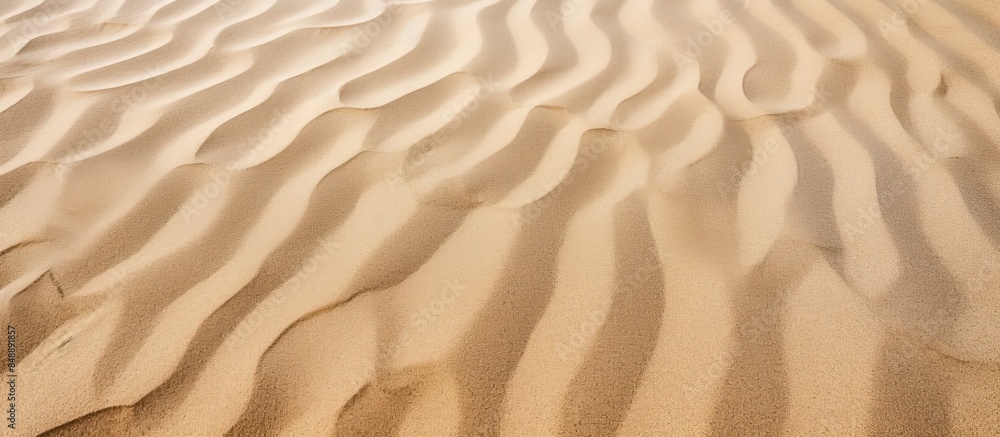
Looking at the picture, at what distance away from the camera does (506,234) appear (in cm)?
129

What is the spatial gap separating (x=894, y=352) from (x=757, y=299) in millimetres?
242

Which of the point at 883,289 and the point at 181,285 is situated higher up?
the point at 181,285

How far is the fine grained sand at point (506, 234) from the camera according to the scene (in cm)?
99

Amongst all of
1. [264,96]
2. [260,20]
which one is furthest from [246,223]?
[260,20]

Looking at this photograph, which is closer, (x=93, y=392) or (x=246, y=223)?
(x=93, y=392)

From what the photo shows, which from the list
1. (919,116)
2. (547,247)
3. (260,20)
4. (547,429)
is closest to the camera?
(547,429)

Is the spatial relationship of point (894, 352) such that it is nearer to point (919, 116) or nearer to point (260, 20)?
point (919, 116)

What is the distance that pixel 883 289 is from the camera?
3.76 feet

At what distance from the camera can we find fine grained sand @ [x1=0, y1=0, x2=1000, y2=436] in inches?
39.2

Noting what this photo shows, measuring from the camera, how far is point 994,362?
3.28ft

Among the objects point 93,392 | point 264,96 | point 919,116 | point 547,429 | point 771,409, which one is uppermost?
point 264,96

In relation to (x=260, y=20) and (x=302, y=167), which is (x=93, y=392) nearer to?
(x=302, y=167)

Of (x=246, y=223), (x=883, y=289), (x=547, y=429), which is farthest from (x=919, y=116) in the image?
(x=246, y=223)

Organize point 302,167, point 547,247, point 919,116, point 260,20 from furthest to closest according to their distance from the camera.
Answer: point 260,20 → point 919,116 → point 302,167 → point 547,247
